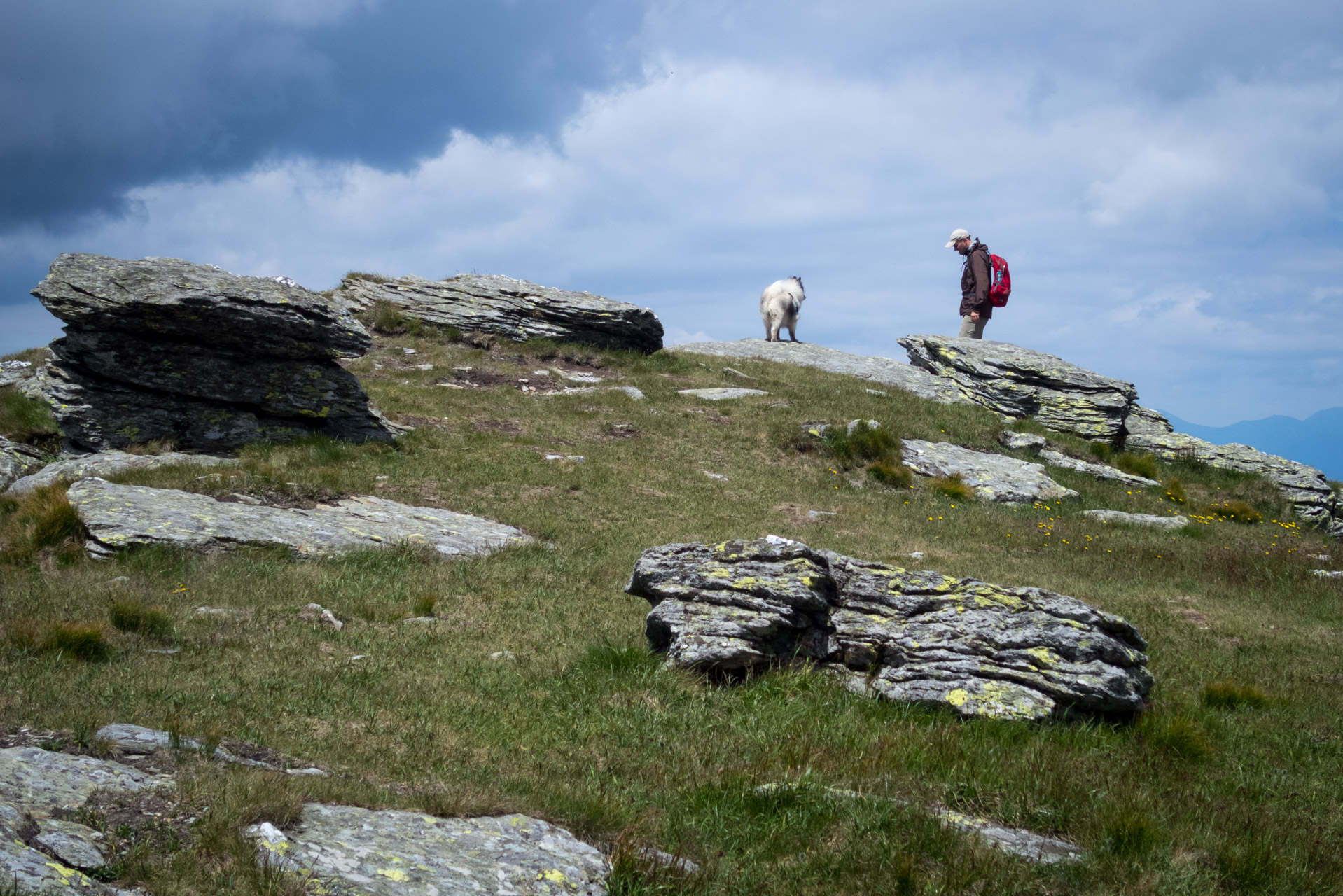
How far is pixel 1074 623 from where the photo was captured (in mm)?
7645

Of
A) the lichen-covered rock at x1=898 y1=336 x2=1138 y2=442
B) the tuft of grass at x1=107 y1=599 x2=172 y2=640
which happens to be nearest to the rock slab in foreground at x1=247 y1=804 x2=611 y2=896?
the tuft of grass at x1=107 y1=599 x2=172 y2=640

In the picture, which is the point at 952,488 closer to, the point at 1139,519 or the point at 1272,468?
the point at 1139,519

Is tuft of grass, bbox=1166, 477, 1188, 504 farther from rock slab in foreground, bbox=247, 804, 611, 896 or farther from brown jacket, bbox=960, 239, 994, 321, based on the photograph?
rock slab in foreground, bbox=247, 804, 611, 896

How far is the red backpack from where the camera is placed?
28.1 meters

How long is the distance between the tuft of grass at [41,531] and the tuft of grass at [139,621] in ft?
10.7

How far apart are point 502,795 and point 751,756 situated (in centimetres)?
192

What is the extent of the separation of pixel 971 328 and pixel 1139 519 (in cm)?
1390

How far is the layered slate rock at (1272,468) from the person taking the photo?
23.4 metres

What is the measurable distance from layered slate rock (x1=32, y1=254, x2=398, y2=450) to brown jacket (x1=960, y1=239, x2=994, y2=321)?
67.5 ft

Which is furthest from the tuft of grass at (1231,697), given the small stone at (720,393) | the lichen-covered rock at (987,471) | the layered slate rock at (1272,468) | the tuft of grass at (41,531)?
the layered slate rock at (1272,468)

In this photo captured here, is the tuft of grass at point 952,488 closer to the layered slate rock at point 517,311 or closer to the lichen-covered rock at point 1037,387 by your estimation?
the lichen-covered rock at point 1037,387

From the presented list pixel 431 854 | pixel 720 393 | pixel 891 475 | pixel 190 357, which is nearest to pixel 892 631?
pixel 431 854

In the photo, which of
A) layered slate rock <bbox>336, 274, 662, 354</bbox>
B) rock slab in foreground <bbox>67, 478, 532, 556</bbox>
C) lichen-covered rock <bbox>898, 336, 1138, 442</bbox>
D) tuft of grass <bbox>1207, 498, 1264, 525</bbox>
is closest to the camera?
rock slab in foreground <bbox>67, 478, 532, 556</bbox>

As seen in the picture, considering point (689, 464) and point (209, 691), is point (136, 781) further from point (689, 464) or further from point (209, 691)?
point (689, 464)
